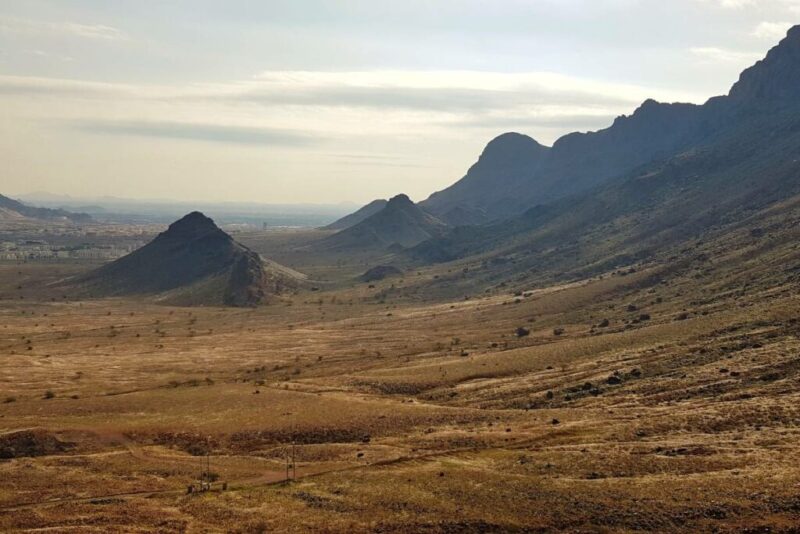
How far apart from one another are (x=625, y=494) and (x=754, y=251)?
11061 cm

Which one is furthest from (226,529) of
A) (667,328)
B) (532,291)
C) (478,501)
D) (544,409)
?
(532,291)

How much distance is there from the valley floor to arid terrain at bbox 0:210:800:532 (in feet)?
0.79

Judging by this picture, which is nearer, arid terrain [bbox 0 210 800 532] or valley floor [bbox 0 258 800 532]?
valley floor [bbox 0 258 800 532]

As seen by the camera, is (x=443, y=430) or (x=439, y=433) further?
(x=443, y=430)

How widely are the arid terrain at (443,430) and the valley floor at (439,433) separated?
0.79 feet

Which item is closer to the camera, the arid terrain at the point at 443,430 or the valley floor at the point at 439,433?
the valley floor at the point at 439,433

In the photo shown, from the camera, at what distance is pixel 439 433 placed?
59875 mm

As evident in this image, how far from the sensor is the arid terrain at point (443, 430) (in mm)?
41938

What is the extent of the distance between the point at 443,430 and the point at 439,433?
126 cm

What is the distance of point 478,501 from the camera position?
43469mm

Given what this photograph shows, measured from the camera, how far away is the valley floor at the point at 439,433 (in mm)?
41812

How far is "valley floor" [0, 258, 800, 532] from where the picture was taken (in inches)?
1646

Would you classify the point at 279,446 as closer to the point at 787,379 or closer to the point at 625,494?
the point at 625,494

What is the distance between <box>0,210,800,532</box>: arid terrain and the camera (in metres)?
41.9
